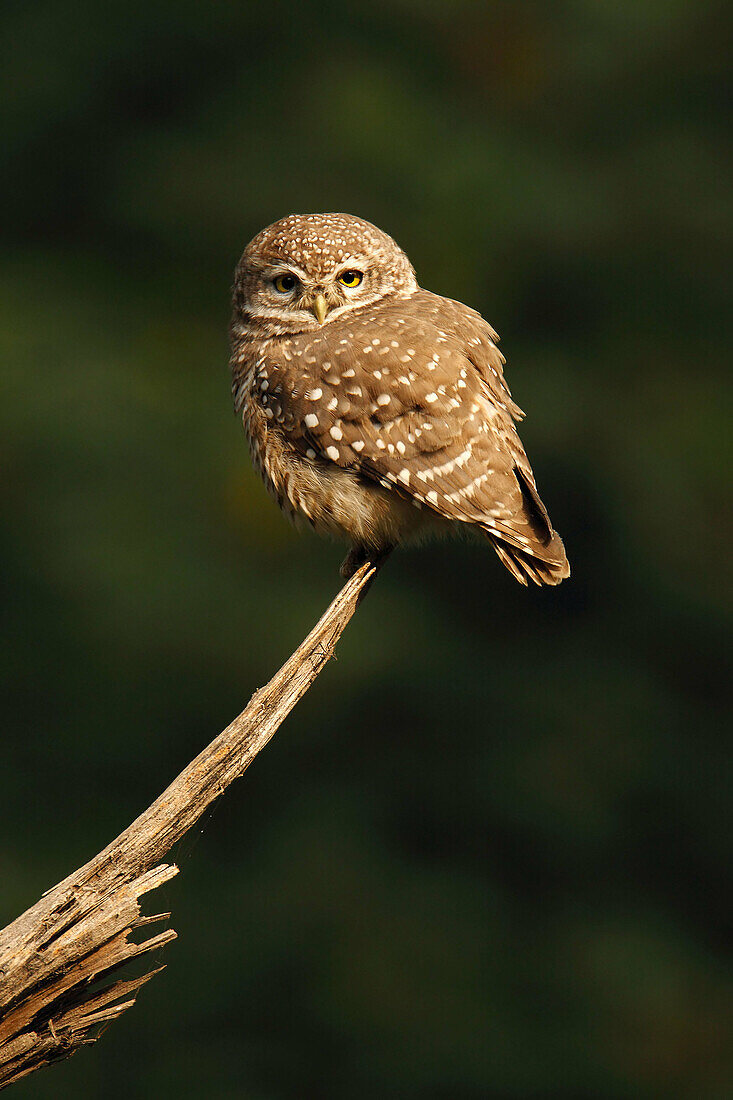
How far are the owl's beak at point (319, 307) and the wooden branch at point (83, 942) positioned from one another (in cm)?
142

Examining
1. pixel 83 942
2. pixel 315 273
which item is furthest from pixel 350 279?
pixel 83 942

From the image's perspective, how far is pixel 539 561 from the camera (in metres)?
2.76

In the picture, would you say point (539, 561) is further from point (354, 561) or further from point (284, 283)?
point (284, 283)

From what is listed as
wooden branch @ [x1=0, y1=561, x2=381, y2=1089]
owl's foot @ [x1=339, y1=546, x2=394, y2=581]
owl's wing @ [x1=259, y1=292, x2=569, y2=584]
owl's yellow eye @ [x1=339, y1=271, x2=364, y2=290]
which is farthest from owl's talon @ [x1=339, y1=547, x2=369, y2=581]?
wooden branch @ [x1=0, y1=561, x2=381, y2=1089]

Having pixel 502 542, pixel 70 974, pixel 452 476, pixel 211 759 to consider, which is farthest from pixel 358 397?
pixel 70 974

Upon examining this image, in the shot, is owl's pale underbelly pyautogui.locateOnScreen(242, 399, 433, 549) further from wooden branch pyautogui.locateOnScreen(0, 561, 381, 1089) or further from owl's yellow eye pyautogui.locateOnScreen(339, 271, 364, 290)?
wooden branch pyautogui.locateOnScreen(0, 561, 381, 1089)

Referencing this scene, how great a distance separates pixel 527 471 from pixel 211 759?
3.81ft

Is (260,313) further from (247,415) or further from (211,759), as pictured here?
(211,759)

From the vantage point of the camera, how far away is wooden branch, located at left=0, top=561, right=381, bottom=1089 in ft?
6.31

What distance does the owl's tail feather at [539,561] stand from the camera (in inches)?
108

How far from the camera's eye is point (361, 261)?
3170 millimetres

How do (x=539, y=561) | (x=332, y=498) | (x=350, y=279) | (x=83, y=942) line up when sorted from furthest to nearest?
1. (x=350, y=279)
2. (x=332, y=498)
3. (x=539, y=561)
4. (x=83, y=942)

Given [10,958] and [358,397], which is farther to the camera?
[358,397]

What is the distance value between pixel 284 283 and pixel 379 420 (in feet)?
2.10
